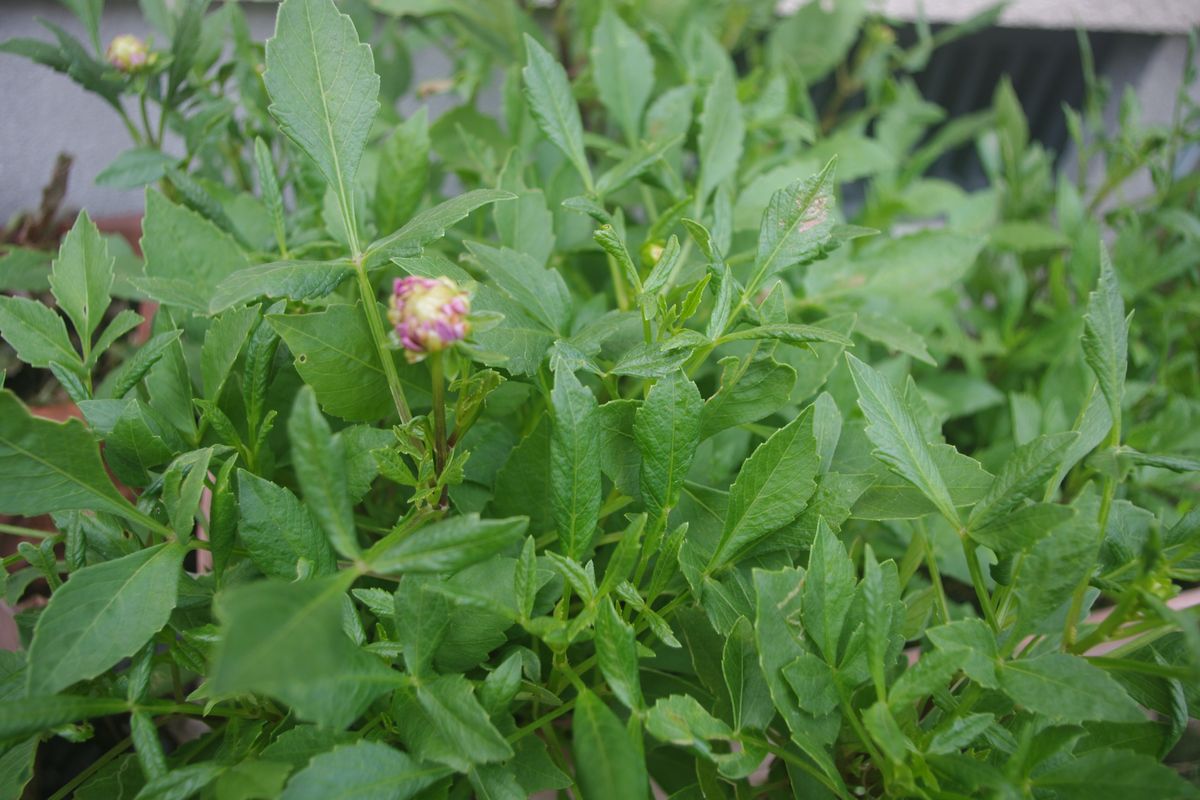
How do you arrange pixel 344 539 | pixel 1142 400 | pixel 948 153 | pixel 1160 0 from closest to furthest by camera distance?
pixel 344 539, pixel 1142 400, pixel 1160 0, pixel 948 153

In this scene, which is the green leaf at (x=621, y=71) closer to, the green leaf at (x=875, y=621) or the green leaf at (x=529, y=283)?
the green leaf at (x=529, y=283)

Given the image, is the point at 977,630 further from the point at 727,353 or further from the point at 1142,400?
the point at 1142,400

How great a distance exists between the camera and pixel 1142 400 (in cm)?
82

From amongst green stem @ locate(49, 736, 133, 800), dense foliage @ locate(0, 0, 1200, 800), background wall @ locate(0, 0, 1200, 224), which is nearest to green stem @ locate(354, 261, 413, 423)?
dense foliage @ locate(0, 0, 1200, 800)

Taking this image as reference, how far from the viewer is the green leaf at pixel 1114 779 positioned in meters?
0.33

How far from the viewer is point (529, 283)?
0.46 meters

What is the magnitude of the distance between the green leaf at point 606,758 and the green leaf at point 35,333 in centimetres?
32

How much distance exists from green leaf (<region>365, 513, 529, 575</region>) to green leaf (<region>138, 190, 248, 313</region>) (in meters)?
0.26

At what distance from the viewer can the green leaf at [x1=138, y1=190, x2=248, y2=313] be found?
19.9 inches

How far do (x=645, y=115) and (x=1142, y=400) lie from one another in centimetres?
54

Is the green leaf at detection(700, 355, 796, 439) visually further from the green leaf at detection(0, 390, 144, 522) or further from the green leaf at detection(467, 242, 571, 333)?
the green leaf at detection(0, 390, 144, 522)

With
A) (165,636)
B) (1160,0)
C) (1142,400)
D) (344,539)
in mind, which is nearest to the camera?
(344,539)

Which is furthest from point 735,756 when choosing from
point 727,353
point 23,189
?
point 23,189

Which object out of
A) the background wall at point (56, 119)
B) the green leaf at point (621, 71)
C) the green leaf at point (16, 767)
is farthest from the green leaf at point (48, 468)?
the background wall at point (56, 119)
